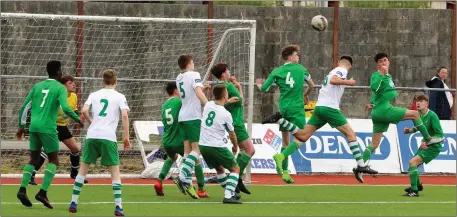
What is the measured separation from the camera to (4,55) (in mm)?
25453

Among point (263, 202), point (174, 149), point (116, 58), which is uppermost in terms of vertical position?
point (116, 58)

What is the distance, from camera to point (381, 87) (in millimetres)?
19422

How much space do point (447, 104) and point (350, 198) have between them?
29.1ft

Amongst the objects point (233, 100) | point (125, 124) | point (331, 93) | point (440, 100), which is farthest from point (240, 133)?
point (440, 100)

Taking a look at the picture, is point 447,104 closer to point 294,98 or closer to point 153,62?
point 153,62

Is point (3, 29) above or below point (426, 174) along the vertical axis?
above

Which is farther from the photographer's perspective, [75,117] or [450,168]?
[450,168]

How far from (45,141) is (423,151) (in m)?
6.29

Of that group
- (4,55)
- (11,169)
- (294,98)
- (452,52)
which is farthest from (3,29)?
(452,52)

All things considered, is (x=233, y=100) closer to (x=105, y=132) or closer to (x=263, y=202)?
(x=263, y=202)

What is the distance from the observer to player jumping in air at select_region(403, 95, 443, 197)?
18.2m

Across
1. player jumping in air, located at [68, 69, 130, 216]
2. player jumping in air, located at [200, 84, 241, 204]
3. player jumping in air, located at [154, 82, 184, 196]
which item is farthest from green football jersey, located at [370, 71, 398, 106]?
player jumping in air, located at [68, 69, 130, 216]

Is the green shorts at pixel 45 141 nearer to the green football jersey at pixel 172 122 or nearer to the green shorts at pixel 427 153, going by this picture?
the green football jersey at pixel 172 122

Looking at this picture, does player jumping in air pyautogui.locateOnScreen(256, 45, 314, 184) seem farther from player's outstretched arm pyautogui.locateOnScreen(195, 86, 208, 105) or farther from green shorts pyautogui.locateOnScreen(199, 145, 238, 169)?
green shorts pyautogui.locateOnScreen(199, 145, 238, 169)
